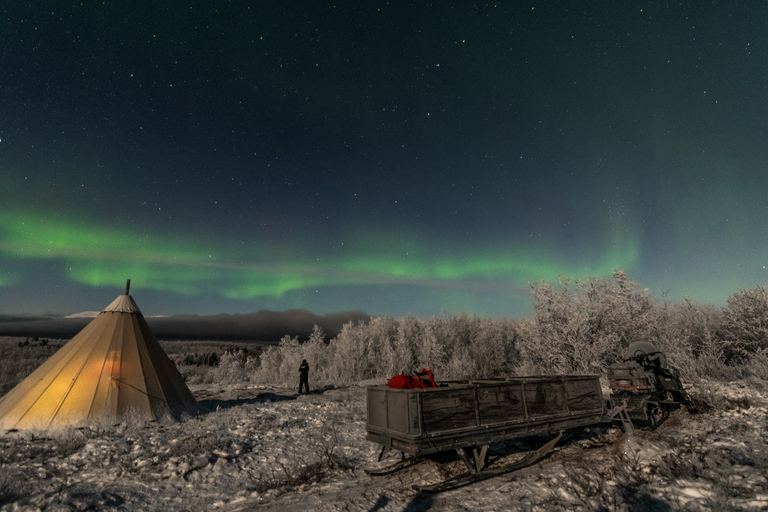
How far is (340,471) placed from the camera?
8.78 metres

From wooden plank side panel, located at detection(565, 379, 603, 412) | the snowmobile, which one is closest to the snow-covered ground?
the snowmobile

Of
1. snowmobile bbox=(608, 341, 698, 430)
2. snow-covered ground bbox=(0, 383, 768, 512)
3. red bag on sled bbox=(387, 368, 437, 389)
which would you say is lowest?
snow-covered ground bbox=(0, 383, 768, 512)

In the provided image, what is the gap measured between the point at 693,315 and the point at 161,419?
37.7 m

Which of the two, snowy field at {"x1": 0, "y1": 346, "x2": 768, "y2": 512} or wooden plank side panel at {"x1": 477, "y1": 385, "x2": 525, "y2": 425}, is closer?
snowy field at {"x1": 0, "y1": 346, "x2": 768, "y2": 512}

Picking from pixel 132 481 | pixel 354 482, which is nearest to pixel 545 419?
pixel 354 482

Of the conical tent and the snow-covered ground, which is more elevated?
the conical tent

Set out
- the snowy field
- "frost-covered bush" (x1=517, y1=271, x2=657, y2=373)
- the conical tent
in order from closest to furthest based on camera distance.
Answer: the snowy field < the conical tent < "frost-covered bush" (x1=517, y1=271, x2=657, y2=373)

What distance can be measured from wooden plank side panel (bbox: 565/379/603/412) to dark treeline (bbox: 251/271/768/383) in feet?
39.6

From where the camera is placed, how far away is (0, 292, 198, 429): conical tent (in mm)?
11367

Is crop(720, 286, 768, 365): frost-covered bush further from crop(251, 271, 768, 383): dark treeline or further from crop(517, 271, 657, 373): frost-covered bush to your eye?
crop(517, 271, 657, 373): frost-covered bush

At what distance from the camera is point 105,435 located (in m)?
10.3

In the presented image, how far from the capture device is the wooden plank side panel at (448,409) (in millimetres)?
7293

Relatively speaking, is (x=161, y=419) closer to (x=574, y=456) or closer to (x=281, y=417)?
(x=281, y=417)

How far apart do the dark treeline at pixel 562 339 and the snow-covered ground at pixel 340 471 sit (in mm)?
12014
